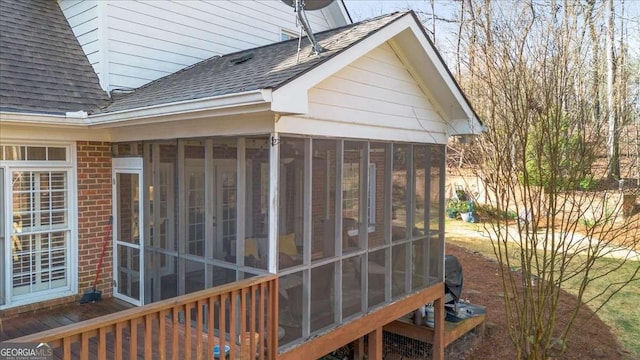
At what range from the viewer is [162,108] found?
4.51m

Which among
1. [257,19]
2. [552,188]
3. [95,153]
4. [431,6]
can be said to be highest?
[431,6]

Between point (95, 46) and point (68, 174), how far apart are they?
2025mm

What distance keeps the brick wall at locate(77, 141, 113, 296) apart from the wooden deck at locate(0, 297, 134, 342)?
326 mm

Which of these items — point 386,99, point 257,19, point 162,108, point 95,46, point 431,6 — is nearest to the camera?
point 162,108

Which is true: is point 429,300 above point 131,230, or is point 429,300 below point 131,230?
below

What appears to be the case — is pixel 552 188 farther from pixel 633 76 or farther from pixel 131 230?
pixel 131 230

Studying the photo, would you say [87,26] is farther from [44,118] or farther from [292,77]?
[292,77]

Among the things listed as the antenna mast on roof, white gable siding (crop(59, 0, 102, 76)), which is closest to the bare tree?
the antenna mast on roof

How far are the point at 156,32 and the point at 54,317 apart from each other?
442 cm

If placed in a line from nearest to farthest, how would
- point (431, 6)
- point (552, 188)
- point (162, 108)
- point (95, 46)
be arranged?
1. point (162, 108)
2. point (552, 188)
3. point (95, 46)
4. point (431, 6)

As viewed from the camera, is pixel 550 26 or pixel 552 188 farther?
pixel 550 26

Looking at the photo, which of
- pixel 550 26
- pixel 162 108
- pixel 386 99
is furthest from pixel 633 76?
pixel 162 108

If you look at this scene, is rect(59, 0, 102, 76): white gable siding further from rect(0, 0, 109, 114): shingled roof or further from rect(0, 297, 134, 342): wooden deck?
rect(0, 297, 134, 342): wooden deck

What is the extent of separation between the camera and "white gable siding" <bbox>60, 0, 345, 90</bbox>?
6566mm
